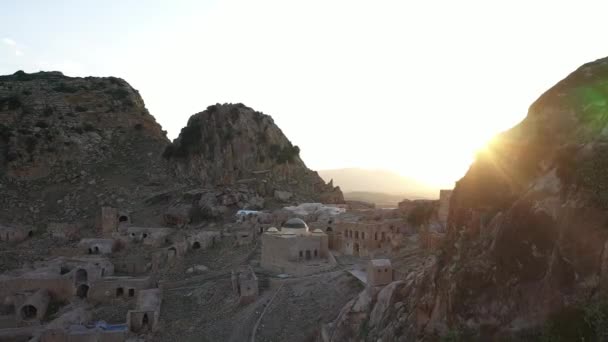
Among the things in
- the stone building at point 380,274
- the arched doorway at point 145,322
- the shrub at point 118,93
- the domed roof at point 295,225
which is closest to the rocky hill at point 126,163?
the shrub at point 118,93

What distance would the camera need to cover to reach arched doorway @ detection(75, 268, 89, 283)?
2723 centimetres

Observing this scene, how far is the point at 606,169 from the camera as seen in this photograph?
955cm

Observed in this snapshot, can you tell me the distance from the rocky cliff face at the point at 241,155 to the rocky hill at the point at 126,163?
0.09 meters

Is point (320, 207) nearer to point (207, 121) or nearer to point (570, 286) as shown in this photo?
point (207, 121)

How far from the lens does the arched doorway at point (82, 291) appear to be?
88.0 ft

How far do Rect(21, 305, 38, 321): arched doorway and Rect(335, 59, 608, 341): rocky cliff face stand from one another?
58.5ft

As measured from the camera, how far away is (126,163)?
5128cm

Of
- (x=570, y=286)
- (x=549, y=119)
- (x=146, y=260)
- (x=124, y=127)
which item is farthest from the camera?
(x=124, y=127)

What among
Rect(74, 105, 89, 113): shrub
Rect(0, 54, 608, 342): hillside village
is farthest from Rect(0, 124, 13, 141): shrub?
Rect(74, 105, 89, 113): shrub

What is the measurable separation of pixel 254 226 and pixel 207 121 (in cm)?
1891

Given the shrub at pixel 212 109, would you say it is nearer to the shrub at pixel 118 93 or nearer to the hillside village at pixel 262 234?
the hillside village at pixel 262 234

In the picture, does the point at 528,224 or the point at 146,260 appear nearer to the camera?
the point at 528,224

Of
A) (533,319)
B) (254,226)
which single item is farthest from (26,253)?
(533,319)

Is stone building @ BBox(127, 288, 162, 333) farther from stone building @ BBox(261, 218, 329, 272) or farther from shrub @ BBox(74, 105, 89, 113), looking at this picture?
shrub @ BBox(74, 105, 89, 113)
